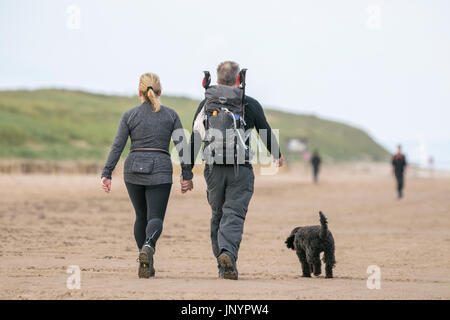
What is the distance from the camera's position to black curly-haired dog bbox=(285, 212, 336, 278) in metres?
9.45

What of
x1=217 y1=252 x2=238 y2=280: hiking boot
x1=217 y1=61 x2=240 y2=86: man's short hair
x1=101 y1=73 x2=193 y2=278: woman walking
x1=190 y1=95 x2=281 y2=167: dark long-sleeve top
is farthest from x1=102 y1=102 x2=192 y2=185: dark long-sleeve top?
x1=217 y1=252 x2=238 y2=280: hiking boot

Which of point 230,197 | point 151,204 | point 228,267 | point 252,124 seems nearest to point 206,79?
point 252,124

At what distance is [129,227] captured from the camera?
17.4 m

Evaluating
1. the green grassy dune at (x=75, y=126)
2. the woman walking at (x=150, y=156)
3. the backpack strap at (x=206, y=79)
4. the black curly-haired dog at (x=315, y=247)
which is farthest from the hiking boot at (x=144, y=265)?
the green grassy dune at (x=75, y=126)

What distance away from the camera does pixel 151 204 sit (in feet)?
29.1

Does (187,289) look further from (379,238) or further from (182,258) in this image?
(379,238)

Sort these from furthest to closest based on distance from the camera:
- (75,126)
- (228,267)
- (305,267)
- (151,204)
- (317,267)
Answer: (75,126), (305,267), (317,267), (151,204), (228,267)

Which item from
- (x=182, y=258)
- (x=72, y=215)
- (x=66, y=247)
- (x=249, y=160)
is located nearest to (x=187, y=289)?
(x=249, y=160)

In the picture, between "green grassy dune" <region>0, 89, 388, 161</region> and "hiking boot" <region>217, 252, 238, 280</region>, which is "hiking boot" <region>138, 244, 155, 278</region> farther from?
"green grassy dune" <region>0, 89, 388, 161</region>

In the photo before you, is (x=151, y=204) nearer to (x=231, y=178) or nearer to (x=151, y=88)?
(x=231, y=178)

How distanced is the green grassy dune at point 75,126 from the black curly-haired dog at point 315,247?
5829cm

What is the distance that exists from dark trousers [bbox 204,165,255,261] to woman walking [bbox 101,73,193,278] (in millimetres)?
291

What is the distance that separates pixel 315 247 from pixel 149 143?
2.17m
